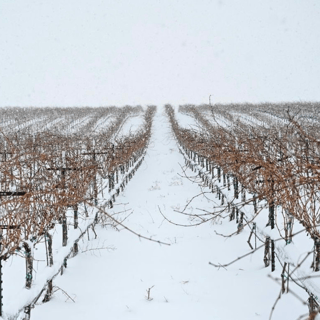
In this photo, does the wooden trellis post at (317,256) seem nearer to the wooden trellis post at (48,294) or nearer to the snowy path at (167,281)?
the snowy path at (167,281)

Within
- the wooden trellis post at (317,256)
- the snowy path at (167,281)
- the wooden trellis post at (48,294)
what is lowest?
the snowy path at (167,281)

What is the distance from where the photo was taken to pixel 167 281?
19.3ft

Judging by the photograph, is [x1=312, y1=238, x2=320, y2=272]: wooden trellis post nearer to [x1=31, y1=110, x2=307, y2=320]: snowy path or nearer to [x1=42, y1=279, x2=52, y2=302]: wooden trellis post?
[x1=31, y1=110, x2=307, y2=320]: snowy path

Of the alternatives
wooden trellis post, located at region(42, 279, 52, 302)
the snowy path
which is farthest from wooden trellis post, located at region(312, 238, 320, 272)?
wooden trellis post, located at region(42, 279, 52, 302)

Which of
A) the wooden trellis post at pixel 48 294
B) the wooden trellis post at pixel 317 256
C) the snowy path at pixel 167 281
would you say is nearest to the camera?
the wooden trellis post at pixel 317 256

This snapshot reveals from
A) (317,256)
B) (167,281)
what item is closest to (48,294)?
(167,281)

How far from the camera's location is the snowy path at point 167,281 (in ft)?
15.8

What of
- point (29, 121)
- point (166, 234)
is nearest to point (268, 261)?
point (166, 234)

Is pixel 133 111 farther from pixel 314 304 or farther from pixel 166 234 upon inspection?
pixel 314 304

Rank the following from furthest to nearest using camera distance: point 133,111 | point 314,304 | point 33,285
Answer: point 133,111 → point 33,285 → point 314,304

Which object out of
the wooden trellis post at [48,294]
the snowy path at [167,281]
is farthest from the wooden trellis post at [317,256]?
the wooden trellis post at [48,294]

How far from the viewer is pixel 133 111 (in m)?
56.4

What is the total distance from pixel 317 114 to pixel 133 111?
24.6 m

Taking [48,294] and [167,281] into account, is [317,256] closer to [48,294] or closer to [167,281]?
[167,281]
